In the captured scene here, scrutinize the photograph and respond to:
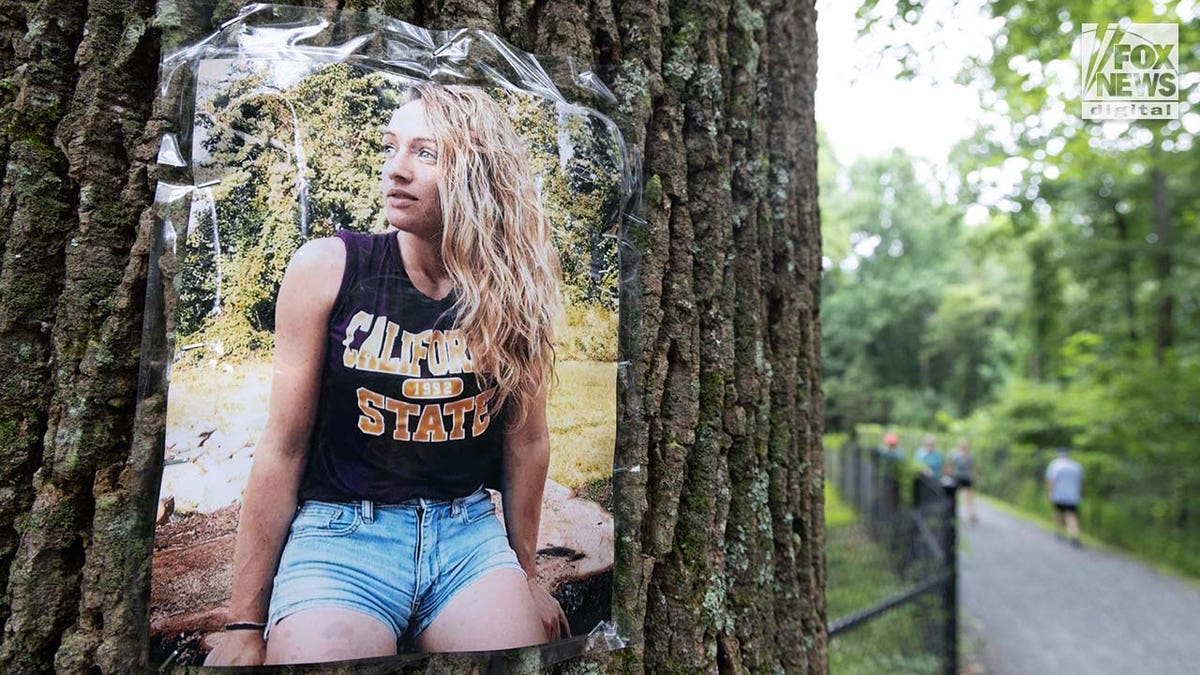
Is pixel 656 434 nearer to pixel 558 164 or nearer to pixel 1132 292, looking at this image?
pixel 558 164

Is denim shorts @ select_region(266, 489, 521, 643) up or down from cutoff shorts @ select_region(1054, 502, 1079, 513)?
up

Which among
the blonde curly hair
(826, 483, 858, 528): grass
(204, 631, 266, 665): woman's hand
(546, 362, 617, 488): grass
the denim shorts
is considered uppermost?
the blonde curly hair

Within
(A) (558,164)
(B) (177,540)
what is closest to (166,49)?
(A) (558,164)

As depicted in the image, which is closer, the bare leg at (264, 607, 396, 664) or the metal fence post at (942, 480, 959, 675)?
the bare leg at (264, 607, 396, 664)

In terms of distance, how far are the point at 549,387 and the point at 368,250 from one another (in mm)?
350

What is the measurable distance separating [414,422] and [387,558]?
20 cm

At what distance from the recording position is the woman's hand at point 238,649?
1.01m

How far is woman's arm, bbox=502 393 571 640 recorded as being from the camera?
1154 millimetres

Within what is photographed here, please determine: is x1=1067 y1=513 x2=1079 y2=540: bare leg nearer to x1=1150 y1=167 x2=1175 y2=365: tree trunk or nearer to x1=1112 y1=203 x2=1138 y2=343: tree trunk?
x1=1150 y1=167 x2=1175 y2=365: tree trunk

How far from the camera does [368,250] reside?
107cm

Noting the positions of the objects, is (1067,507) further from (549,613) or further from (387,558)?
(387,558)

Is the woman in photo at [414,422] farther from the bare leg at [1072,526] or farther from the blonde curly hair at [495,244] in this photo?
the bare leg at [1072,526]

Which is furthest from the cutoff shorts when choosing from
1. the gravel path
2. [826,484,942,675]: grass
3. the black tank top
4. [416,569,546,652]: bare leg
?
the black tank top

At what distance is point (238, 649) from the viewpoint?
1.01 m
